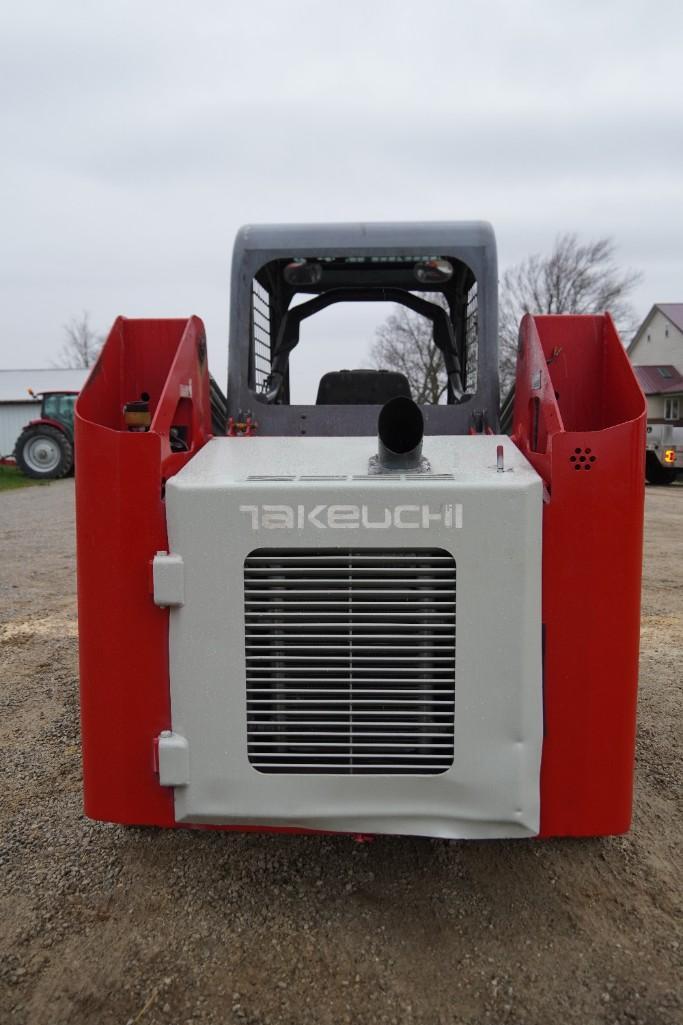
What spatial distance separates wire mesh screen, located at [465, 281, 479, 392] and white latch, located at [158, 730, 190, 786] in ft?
6.44

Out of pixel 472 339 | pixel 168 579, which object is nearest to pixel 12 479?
pixel 472 339

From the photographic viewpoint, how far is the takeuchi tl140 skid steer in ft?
6.59

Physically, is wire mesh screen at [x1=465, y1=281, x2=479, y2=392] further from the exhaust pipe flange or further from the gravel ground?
the gravel ground

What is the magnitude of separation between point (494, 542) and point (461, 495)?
0.50 ft

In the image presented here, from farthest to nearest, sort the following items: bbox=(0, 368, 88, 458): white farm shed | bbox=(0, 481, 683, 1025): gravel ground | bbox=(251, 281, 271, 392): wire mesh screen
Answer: bbox=(0, 368, 88, 458): white farm shed
bbox=(251, 281, 271, 392): wire mesh screen
bbox=(0, 481, 683, 1025): gravel ground

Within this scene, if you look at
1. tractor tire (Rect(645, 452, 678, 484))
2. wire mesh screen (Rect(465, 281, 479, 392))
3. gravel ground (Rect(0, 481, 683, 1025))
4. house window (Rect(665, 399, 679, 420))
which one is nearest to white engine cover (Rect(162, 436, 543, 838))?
gravel ground (Rect(0, 481, 683, 1025))

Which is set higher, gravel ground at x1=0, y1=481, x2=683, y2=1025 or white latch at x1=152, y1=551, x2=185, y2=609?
white latch at x1=152, y1=551, x2=185, y2=609

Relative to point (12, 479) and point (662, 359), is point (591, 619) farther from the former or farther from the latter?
point (662, 359)

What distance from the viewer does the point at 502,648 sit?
203cm

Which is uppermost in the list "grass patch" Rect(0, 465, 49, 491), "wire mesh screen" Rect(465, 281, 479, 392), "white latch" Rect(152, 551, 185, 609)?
"wire mesh screen" Rect(465, 281, 479, 392)

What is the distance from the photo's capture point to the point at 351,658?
207cm

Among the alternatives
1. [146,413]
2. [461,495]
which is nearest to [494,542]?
[461,495]

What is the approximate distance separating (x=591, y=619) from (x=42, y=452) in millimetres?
20396

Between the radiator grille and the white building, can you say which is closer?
the radiator grille
